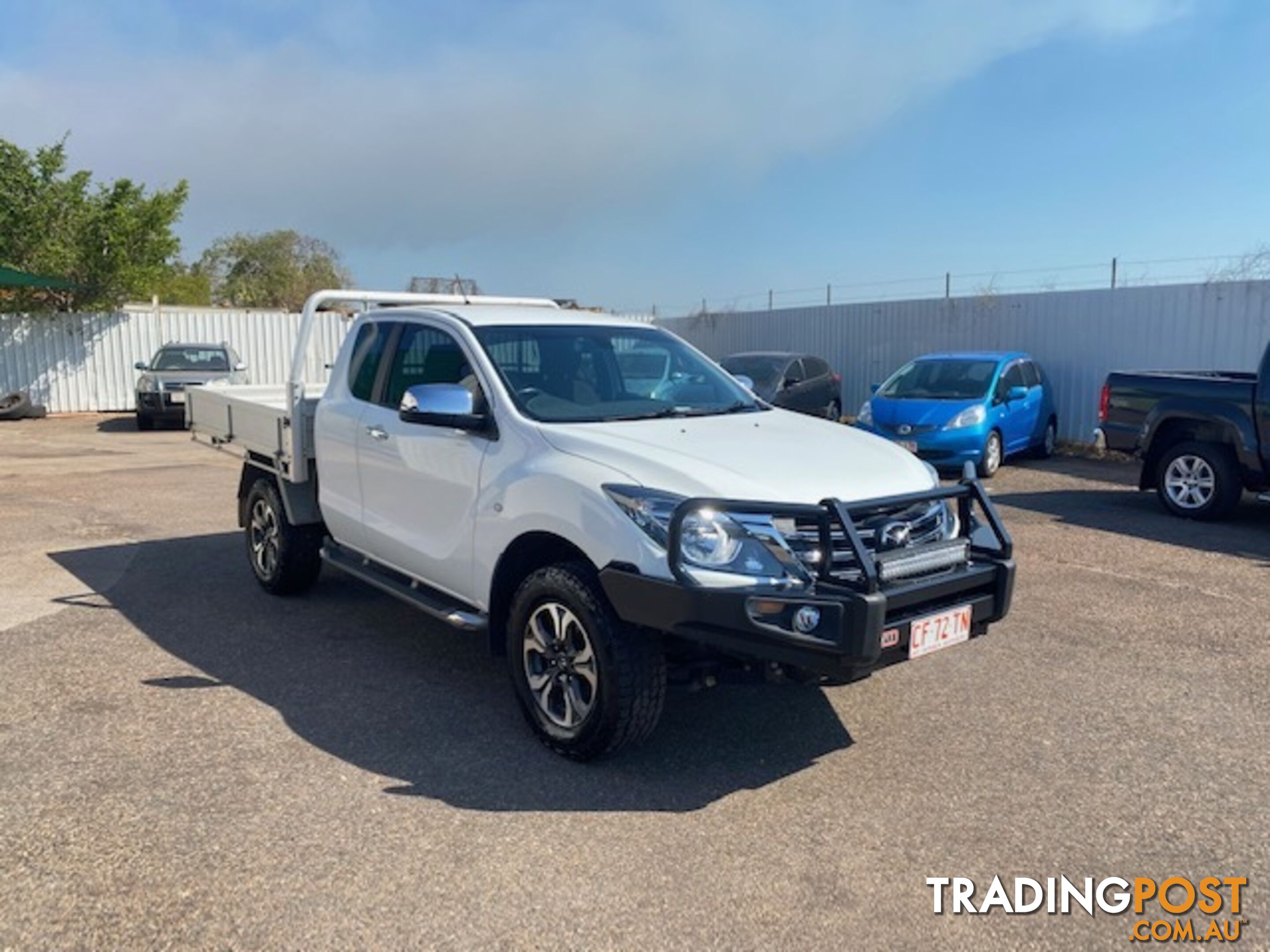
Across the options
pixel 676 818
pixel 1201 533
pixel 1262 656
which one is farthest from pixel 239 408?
pixel 1201 533

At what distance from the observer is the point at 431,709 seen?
4.70 metres

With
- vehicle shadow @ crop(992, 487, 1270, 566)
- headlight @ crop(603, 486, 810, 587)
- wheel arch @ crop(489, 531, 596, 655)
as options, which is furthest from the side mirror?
vehicle shadow @ crop(992, 487, 1270, 566)

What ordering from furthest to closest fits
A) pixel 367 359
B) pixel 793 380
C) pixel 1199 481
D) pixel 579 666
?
pixel 793 380 → pixel 1199 481 → pixel 367 359 → pixel 579 666

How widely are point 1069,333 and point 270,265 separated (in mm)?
45123

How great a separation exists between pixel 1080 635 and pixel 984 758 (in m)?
2.13

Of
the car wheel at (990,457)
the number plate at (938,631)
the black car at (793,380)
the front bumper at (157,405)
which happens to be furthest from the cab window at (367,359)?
the front bumper at (157,405)

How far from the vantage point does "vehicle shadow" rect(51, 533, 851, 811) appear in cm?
393

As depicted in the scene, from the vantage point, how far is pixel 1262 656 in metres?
5.54

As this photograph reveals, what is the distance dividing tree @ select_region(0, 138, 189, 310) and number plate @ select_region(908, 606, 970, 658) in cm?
2188

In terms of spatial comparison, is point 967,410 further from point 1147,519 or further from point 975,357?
point 1147,519

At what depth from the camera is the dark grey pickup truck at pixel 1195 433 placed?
8992 mm

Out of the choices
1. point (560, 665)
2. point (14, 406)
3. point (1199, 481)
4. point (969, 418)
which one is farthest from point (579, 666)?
point (14, 406)

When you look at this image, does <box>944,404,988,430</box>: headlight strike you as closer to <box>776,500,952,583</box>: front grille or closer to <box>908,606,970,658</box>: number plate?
<box>776,500,952,583</box>: front grille

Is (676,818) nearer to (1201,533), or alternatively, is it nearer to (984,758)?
(984,758)
